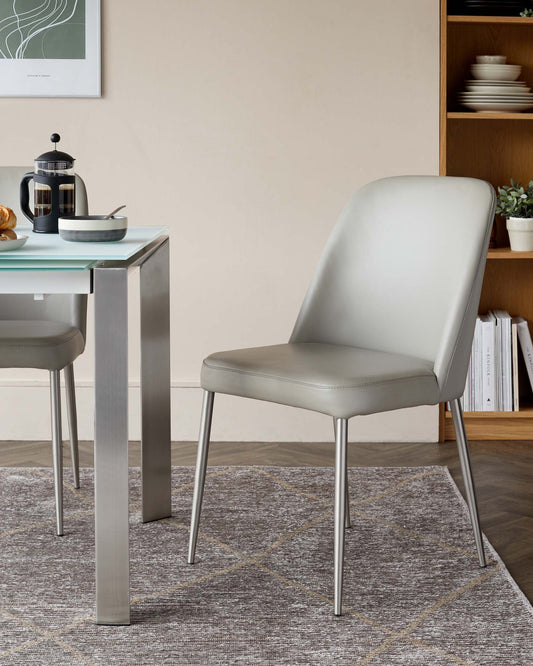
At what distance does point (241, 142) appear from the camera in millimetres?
3301

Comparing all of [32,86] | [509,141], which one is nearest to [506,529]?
[509,141]

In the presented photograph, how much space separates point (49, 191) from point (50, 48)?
48.6 inches

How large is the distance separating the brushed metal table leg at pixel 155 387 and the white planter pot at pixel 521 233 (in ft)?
4.55

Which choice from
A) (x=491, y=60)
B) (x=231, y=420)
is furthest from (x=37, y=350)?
(x=491, y=60)

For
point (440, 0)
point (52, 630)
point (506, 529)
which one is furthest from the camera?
point (440, 0)

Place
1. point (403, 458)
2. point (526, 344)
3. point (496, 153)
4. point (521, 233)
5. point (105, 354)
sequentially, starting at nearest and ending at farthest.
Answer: point (105, 354), point (403, 458), point (521, 233), point (526, 344), point (496, 153)

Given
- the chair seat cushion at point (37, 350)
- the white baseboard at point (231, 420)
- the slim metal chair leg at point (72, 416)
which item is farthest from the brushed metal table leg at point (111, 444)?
the white baseboard at point (231, 420)

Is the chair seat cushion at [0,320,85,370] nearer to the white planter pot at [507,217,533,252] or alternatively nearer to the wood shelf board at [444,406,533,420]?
the wood shelf board at [444,406,533,420]

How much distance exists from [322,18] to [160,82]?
60cm

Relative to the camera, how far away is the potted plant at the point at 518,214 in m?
3.25

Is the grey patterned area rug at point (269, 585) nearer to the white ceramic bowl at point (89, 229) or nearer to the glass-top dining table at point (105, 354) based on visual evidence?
the glass-top dining table at point (105, 354)

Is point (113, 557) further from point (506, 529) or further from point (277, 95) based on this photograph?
point (277, 95)

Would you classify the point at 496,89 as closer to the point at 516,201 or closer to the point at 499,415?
the point at 516,201

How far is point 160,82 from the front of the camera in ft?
10.7
